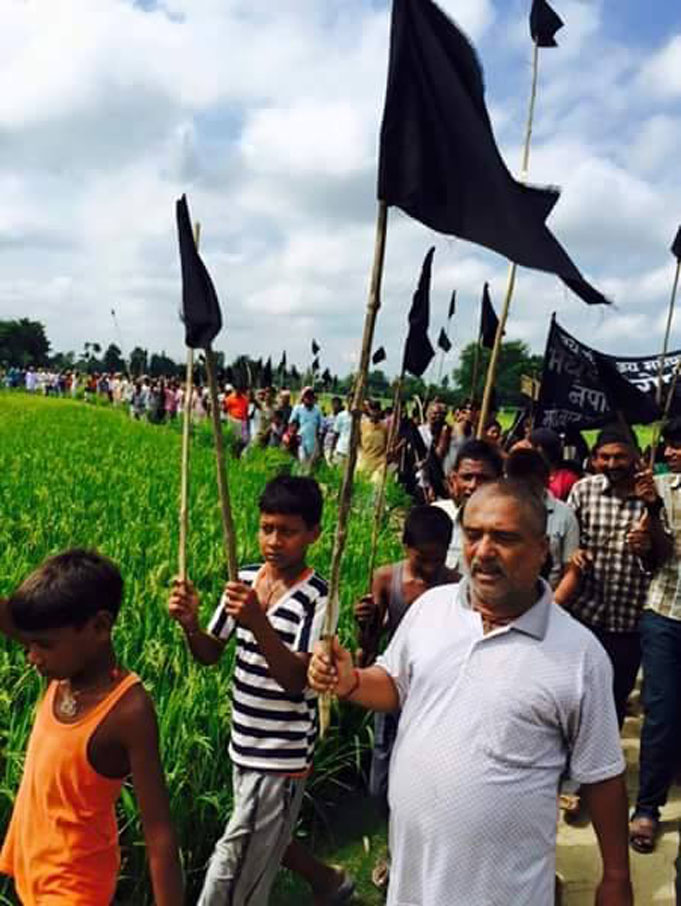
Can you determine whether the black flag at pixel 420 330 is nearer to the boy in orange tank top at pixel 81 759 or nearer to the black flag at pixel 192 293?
the black flag at pixel 192 293

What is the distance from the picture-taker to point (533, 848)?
1.74 m

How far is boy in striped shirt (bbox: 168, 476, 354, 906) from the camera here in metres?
2.45

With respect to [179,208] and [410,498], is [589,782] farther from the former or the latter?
[410,498]

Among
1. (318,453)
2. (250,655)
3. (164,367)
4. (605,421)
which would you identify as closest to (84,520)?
(605,421)

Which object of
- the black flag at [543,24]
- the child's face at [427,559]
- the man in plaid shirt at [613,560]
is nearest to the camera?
the child's face at [427,559]

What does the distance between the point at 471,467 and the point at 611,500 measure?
0.87 meters

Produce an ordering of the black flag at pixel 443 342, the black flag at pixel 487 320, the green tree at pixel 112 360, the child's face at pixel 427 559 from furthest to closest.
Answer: the green tree at pixel 112 360 → the black flag at pixel 443 342 → the black flag at pixel 487 320 → the child's face at pixel 427 559

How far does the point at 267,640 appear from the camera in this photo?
2.26 meters

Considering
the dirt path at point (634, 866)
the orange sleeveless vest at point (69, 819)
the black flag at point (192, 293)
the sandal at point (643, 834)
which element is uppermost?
the black flag at point (192, 293)

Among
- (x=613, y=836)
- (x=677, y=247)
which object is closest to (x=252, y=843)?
(x=613, y=836)

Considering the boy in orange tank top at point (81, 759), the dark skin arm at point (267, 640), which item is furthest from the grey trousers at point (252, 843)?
A: the boy in orange tank top at point (81, 759)

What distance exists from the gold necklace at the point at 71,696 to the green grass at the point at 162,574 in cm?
118

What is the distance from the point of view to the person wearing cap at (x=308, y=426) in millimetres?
13617

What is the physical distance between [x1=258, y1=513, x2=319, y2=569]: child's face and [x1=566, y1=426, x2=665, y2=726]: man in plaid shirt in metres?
1.84
